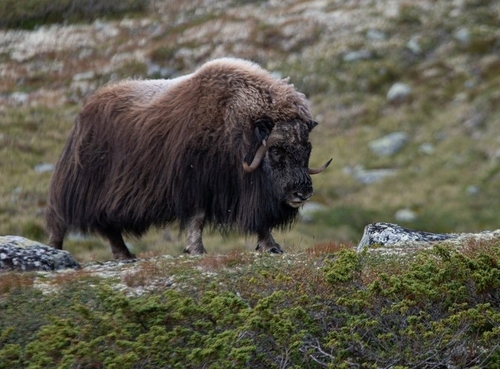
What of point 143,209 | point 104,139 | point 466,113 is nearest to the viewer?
point 143,209

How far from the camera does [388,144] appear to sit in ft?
63.3

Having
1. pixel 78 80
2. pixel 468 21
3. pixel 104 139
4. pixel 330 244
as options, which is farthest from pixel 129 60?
pixel 330 244

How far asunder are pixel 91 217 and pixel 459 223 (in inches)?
359

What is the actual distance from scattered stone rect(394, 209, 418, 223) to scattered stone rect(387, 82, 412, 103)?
220 inches

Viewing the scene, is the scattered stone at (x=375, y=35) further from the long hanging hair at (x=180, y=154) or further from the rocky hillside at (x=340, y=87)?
the long hanging hair at (x=180, y=154)

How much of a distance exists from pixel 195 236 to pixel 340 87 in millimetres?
15964

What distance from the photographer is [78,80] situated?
2484 cm

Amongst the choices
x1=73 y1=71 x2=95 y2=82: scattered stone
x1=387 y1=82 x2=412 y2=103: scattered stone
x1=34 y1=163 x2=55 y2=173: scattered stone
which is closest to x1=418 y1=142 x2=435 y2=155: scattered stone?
x1=387 y1=82 x2=412 y2=103: scattered stone

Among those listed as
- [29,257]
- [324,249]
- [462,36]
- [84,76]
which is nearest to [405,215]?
[462,36]

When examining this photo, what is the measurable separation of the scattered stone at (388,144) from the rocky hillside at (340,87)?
1.1 inches

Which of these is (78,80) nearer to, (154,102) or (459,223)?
(459,223)

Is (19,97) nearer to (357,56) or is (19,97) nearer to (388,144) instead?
(357,56)

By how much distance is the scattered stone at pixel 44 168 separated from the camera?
17344mm

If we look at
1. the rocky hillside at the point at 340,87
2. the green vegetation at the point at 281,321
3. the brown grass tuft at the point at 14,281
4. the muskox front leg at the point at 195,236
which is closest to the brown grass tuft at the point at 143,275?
the green vegetation at the point at 281,321
